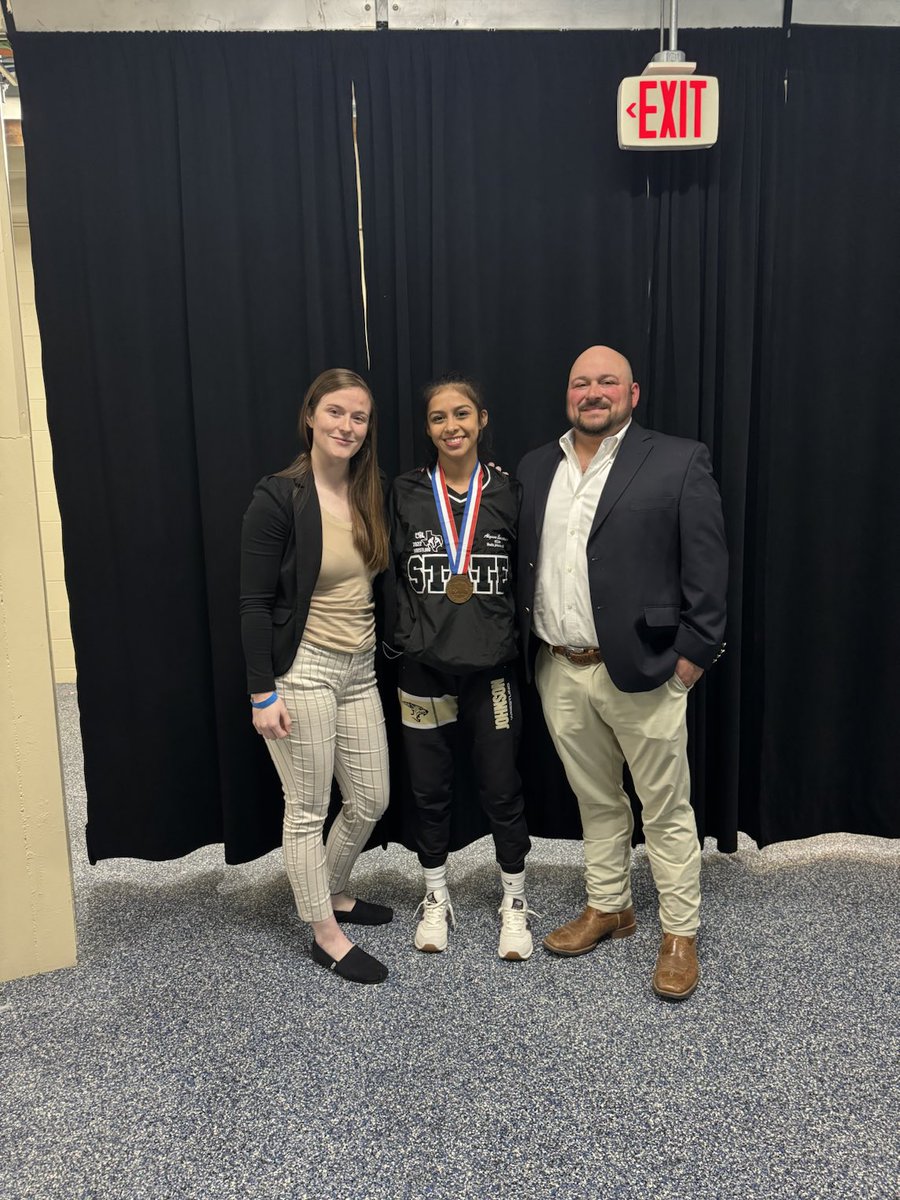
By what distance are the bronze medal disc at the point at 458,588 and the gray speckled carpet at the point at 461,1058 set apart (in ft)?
3.53

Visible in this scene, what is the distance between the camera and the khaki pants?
89.7 inches

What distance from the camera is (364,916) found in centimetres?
261

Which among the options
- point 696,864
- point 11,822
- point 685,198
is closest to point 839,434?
point 685,198

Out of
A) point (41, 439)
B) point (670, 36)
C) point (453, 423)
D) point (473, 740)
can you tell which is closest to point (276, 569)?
point (453, 423)

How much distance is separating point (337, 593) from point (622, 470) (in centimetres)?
86

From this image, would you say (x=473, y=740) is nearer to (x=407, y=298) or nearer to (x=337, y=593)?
(x=337, y=593)

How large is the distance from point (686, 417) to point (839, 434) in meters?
Answer: 0.53

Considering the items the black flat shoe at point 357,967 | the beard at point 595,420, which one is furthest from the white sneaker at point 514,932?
the beard at point 595,420

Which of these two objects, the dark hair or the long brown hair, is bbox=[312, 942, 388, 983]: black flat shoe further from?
the dark hair

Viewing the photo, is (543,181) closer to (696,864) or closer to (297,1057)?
(696,864)

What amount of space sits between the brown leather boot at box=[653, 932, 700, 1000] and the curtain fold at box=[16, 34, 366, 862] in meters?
1.37

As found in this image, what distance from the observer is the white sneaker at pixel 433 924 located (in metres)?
2.45

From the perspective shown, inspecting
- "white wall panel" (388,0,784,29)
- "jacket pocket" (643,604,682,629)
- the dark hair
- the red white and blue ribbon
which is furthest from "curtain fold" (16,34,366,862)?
"jacket pocket" (643,604,682,629)

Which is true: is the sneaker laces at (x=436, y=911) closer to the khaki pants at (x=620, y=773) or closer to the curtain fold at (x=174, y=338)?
the khaki pants at (x=620, y=773)
